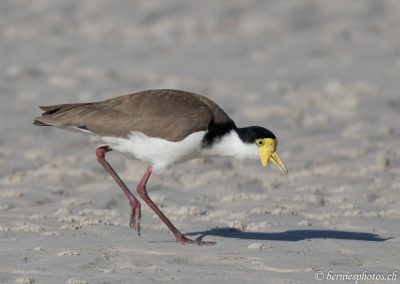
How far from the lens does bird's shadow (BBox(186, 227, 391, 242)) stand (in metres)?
9.09

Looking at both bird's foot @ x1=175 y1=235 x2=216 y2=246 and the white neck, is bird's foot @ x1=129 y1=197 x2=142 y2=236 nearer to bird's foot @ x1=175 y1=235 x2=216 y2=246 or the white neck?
bird's foot @ x1=175 y1=235 x2=216 y2=246

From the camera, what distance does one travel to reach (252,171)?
12.8 metres

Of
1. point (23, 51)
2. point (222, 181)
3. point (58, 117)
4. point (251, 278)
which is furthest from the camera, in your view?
point (23, 51)

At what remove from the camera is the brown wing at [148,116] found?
8.85 metres

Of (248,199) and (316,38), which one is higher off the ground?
(316,38)

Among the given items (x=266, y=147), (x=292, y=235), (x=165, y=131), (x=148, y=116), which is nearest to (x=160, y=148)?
(x=165, y=131)

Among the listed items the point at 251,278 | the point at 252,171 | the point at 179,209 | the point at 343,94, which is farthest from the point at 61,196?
the point at 343,94

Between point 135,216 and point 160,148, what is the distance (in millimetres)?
705

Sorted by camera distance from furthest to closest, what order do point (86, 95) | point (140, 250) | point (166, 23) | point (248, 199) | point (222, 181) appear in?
point (166, 23) < point (86, 95) < point (222, 181) < point (248, 199) < point (140, 250)

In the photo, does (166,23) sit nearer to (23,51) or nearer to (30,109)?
(23,51)

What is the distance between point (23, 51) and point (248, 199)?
11002 millimetres

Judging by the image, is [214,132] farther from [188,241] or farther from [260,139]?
[188,241]

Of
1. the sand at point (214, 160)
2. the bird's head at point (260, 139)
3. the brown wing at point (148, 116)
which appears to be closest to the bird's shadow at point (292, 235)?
the sand at point (214, 160)

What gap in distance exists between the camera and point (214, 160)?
13.4 meters
